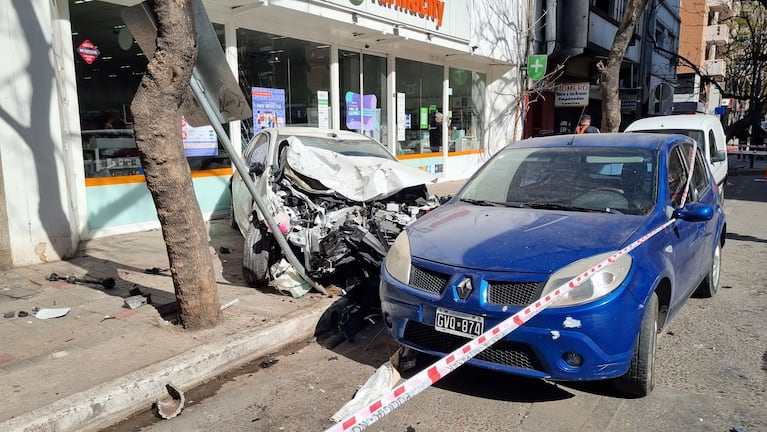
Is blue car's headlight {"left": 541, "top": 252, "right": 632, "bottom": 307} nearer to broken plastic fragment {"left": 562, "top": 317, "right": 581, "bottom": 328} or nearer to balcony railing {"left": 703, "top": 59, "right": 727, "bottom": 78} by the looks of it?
broken plastic fragment {"left": 562, "top": 317, "right": 581, "bottom": 328}

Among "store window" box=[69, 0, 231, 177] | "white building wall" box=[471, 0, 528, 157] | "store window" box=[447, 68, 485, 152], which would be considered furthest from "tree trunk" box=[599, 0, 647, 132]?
"store window" box=[69, 0, 231, 177]

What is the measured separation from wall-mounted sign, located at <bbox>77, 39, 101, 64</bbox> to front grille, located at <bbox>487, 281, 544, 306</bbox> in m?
6.90

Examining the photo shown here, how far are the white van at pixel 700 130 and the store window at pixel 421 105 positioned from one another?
5.45 metres

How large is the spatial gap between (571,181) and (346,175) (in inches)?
107

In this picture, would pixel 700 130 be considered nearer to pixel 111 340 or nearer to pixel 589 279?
pixel 589 279

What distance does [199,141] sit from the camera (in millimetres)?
8961

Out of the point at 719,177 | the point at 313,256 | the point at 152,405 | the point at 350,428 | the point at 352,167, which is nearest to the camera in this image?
the point at 350,428

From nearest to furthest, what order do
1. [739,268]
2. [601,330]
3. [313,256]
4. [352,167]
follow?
[601,330], [313,256], [352,167], [739,268]

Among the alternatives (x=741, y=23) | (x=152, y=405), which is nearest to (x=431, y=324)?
(x=152, y=405)

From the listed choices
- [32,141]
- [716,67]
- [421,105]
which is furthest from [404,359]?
[716,67]

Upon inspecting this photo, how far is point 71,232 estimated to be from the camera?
669 cm

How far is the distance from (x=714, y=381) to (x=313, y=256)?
348cm

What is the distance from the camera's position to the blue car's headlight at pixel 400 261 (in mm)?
3652

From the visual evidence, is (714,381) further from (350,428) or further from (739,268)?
(739,268)
